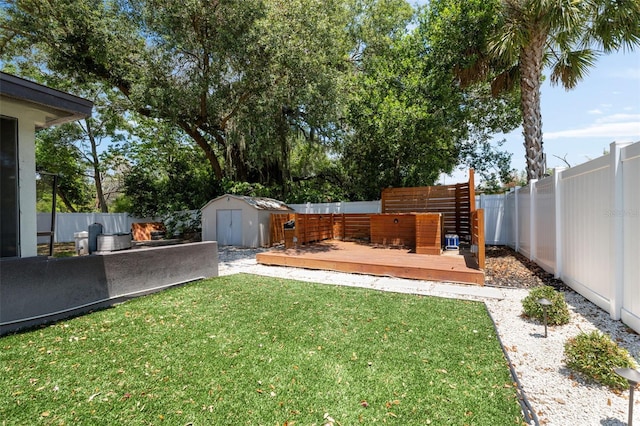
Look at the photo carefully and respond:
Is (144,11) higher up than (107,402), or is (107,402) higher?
(144,11)

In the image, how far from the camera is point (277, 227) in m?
11.9

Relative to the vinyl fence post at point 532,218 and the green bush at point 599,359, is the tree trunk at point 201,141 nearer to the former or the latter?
the vinyl fence post at point 532,218

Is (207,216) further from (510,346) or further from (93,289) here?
(510,346)

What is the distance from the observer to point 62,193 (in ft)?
61.0

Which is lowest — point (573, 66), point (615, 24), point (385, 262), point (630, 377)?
point (385, 262)

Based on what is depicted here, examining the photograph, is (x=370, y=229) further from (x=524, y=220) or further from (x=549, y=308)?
(x=549, y=308)

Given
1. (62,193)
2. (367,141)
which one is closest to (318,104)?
(367,141)

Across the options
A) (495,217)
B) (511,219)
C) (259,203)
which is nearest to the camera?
(511,219)

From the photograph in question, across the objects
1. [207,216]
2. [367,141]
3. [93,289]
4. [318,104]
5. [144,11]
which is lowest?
[93,289]

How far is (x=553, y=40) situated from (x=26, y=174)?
1153 cm

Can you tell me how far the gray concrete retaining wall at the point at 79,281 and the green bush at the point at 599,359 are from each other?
5.79 m

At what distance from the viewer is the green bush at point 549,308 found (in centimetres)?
357

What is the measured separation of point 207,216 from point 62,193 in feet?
43.1

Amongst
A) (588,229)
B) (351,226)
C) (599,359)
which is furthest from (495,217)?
(599,359)
